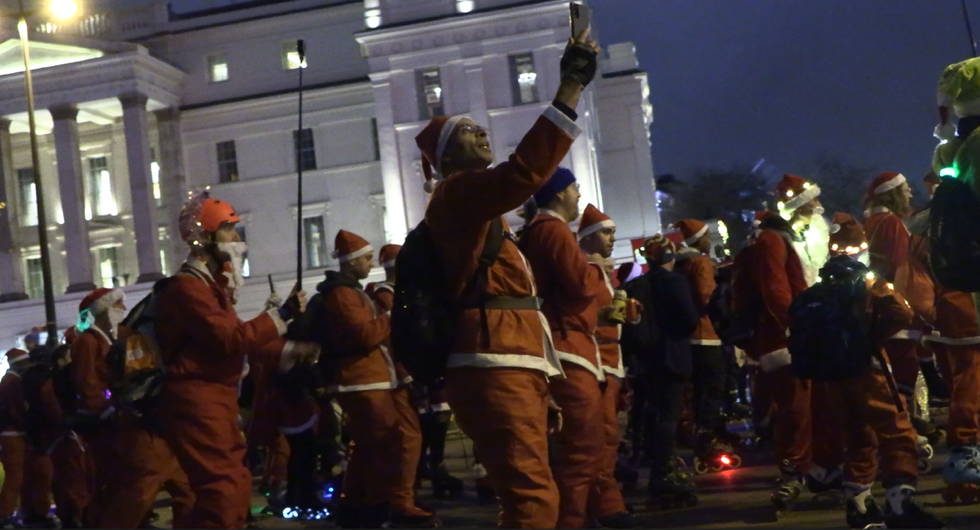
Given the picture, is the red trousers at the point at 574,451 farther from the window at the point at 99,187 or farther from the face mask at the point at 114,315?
A: the window at the point at 99,187

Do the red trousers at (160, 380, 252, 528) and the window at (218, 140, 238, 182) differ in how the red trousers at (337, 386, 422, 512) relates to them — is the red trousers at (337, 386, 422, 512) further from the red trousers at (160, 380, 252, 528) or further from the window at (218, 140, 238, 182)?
the window at (218, 140, 238, 182)

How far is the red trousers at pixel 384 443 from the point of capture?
935 centimetres

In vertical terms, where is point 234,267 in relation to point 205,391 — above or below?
above

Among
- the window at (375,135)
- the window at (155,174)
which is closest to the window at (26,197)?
the window at (155,174)

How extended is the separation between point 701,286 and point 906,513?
509cm

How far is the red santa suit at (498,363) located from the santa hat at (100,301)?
549 cm

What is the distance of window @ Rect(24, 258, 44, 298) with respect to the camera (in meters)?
59.2

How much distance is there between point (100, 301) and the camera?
10102 millimetres

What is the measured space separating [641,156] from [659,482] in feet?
164

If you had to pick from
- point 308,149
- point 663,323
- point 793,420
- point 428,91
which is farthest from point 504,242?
point 308,149

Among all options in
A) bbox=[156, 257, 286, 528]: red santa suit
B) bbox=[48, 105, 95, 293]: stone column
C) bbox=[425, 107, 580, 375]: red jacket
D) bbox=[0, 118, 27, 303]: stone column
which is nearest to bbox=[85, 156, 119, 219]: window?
bbox=[0, 118, 27, 303]: stone column

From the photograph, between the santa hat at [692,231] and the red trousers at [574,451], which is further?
the santa hat at [692,231]

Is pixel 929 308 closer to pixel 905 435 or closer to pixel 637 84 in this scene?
pixel 905 435

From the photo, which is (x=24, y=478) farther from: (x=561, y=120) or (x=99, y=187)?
(x=99, y=187)
